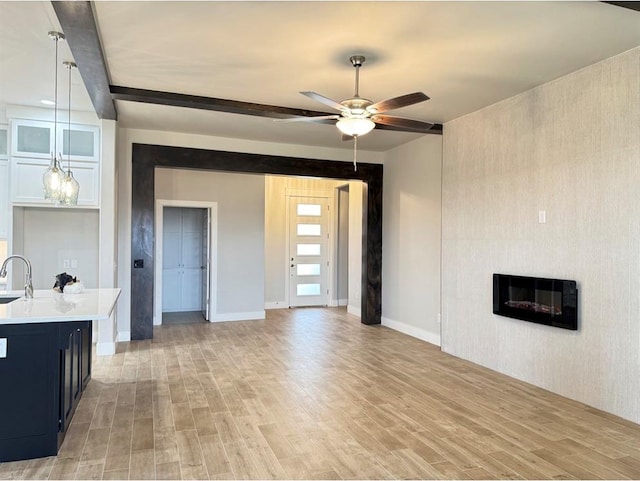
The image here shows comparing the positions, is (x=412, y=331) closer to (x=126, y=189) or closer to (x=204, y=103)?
(x=204, y=103)

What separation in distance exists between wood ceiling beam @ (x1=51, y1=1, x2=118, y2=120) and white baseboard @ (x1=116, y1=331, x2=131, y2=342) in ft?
9.91

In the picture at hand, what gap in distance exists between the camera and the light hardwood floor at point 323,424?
2.64 metres

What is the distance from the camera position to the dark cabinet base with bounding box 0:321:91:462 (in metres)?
2.70

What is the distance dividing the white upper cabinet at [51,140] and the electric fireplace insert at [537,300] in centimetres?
497

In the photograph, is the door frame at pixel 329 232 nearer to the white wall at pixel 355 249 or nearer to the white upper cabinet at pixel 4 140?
the white wall at pixel 355 249

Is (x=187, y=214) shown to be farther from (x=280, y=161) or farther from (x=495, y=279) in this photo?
(x=495, y=279)

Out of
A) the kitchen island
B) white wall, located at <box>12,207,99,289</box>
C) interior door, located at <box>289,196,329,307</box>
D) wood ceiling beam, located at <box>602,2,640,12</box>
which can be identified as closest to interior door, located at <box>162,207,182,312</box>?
interior door, located at <box>289,196,329,307</box>

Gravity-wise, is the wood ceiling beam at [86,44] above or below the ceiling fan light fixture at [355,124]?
above

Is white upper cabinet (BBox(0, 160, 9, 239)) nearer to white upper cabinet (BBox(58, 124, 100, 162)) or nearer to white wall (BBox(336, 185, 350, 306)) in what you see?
white upper cabinet (BBox(58, 124, 100, 162))

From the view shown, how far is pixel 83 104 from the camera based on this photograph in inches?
199

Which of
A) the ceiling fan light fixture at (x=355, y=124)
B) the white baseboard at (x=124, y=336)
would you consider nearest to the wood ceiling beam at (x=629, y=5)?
the ceiling fan light fixture at (x=355, y=124)

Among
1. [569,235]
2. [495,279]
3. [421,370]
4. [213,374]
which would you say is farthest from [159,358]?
[569,235]

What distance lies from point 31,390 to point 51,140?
11.8ft

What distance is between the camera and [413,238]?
21.1 feet
